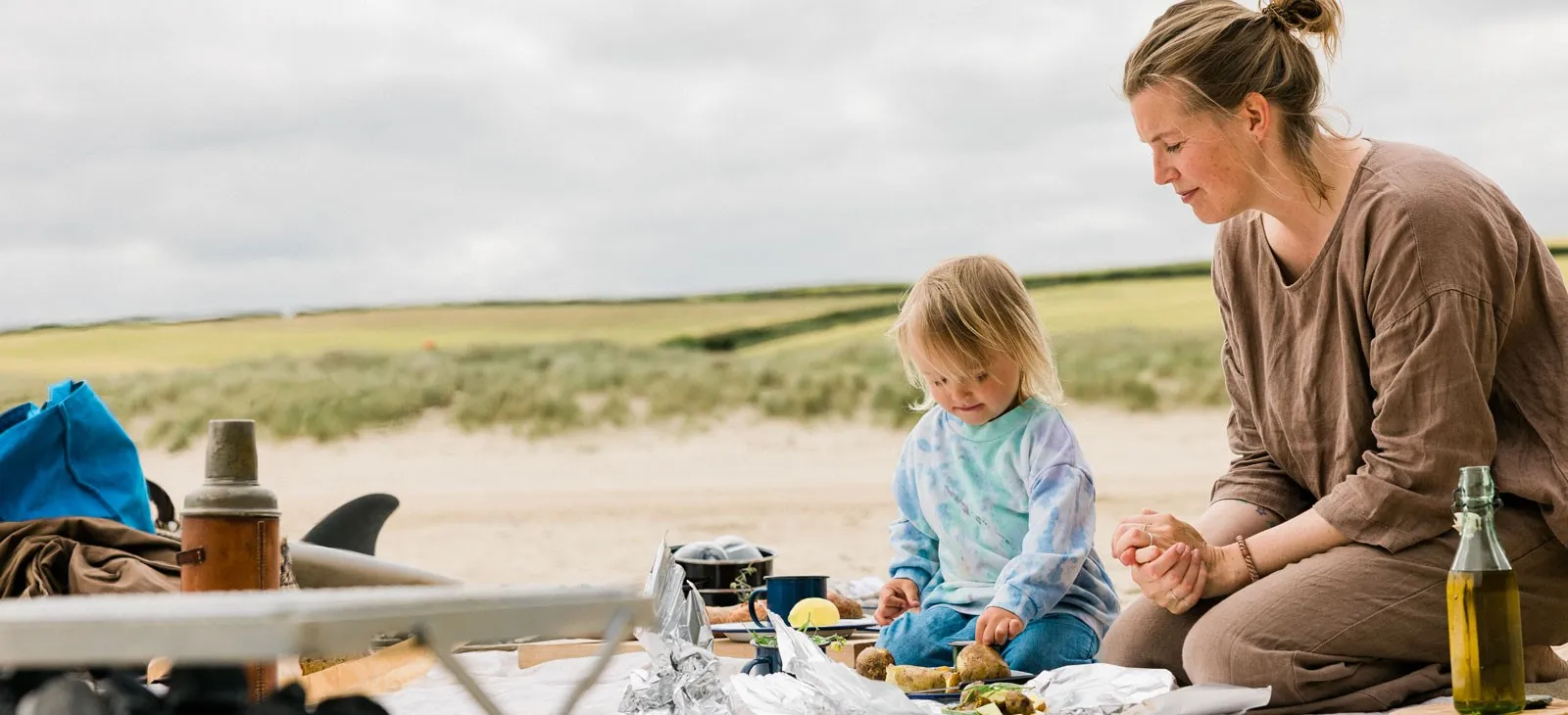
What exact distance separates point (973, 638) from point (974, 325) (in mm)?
614

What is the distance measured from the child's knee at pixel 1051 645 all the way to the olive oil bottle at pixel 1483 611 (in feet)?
3.00

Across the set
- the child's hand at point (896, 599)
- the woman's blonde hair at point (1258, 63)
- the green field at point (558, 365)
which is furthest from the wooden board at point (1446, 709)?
the green field at point (558, 365)

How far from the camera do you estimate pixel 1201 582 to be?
2.44m

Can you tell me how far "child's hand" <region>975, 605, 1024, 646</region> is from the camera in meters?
2.65

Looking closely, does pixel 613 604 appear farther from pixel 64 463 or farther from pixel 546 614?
pixel 64 463

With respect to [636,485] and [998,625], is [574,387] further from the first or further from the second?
[998,625]

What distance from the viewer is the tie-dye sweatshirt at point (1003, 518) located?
2725 millimetres

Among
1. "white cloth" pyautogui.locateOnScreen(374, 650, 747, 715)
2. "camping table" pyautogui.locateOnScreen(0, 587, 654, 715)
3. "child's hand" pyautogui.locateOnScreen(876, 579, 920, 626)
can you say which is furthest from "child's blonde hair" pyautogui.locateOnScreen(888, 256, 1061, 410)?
"camping table" pyautogui.locateOnScreen(0, 587, 654, 715)

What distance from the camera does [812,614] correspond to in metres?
2.78

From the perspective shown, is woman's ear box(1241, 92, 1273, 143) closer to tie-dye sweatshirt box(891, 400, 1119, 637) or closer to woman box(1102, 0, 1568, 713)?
woman box(1102, 0, 1568, 713)

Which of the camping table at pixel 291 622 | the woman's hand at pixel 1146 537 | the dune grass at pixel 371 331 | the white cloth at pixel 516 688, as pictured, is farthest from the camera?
the dune grass at pixel 371 331

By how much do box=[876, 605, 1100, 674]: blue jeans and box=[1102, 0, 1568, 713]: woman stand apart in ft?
0.59

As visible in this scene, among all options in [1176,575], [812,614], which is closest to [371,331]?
[812,614]

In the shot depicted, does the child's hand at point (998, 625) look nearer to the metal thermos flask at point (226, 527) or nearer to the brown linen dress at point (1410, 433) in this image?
the brown linen dress at point (1410, 433)
